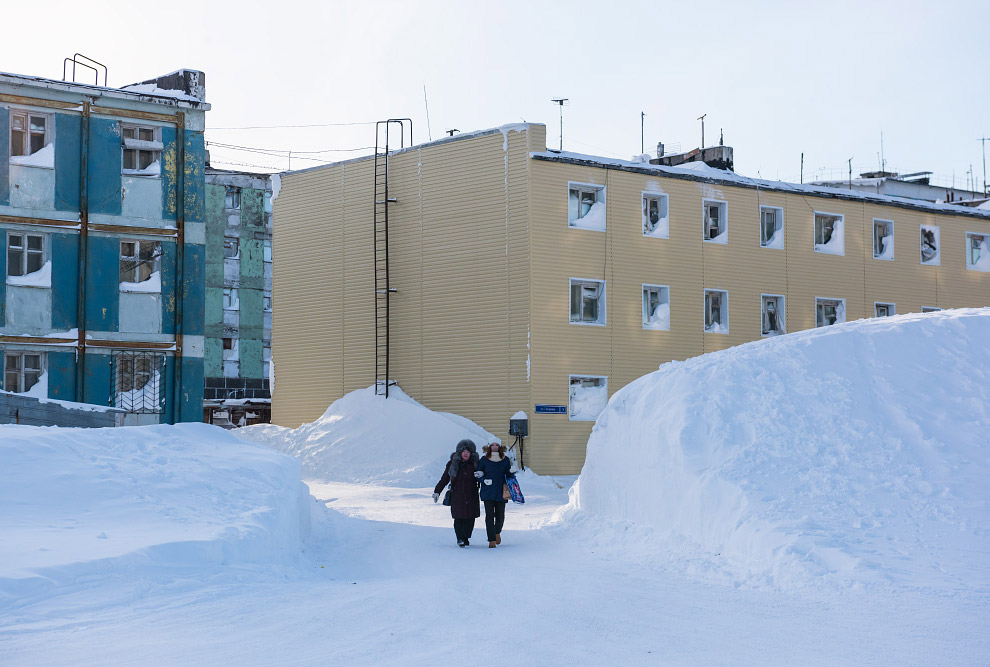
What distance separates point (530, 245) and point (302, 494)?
15.6m

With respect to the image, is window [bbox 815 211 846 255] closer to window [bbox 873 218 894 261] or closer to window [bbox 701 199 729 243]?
window [bbox 873 218 894 261]

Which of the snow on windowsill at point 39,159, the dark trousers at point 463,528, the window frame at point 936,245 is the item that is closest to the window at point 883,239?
the window frame at point 936,245

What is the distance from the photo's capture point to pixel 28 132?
25.4 m

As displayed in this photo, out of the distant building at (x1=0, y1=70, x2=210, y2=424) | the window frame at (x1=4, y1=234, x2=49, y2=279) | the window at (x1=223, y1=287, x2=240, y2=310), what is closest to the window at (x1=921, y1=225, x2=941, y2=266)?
the distant building at (x1=0, y1=70, x2=210, y2=424)

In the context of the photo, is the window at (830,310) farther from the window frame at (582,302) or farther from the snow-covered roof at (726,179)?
the window frame at (582,302)

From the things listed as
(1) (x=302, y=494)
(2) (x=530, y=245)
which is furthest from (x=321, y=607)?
(2) (x=530, y=245)

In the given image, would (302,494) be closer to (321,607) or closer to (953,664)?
(321,607)

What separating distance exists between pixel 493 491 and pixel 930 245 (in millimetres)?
29613

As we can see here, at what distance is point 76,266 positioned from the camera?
25.7 metres

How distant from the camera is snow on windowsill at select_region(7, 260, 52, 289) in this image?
25.0 meters

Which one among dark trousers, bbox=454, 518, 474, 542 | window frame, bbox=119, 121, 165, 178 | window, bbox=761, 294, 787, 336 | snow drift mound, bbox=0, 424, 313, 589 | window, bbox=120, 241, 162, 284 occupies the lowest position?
→ dark trousers, bbox=454, 518, 474, 542

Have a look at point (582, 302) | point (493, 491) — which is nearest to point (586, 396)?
point (582, 302)

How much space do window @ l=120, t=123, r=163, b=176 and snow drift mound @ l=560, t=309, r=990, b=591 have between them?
541 inches

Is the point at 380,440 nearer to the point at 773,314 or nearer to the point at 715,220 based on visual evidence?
the point at 715,220
